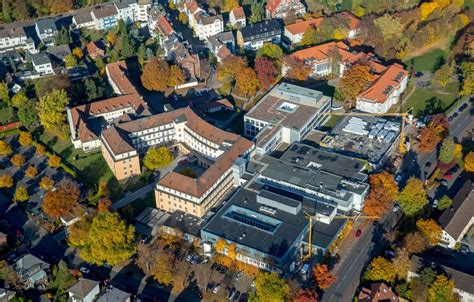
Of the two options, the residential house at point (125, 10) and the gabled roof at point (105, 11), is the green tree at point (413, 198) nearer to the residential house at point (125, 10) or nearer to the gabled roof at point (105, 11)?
the residential house at point (125, 10)

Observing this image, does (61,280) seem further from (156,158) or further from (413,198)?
(413,198)

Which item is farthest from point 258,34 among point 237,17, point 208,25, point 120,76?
point 120,76

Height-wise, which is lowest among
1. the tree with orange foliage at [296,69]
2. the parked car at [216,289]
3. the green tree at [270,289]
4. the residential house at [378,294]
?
the parked car at [216,289]

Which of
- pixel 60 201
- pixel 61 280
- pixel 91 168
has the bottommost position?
pixel 61 280

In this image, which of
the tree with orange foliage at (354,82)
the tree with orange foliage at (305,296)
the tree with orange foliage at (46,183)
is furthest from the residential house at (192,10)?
the tree with orange foliage at (305,296)

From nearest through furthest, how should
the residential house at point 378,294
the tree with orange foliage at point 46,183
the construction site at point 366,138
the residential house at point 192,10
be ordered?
the residential house at point 378,294 → the tree with orange foliage at point 46,183 → the construction site at point 366,138 → the residential house at point 192,10
